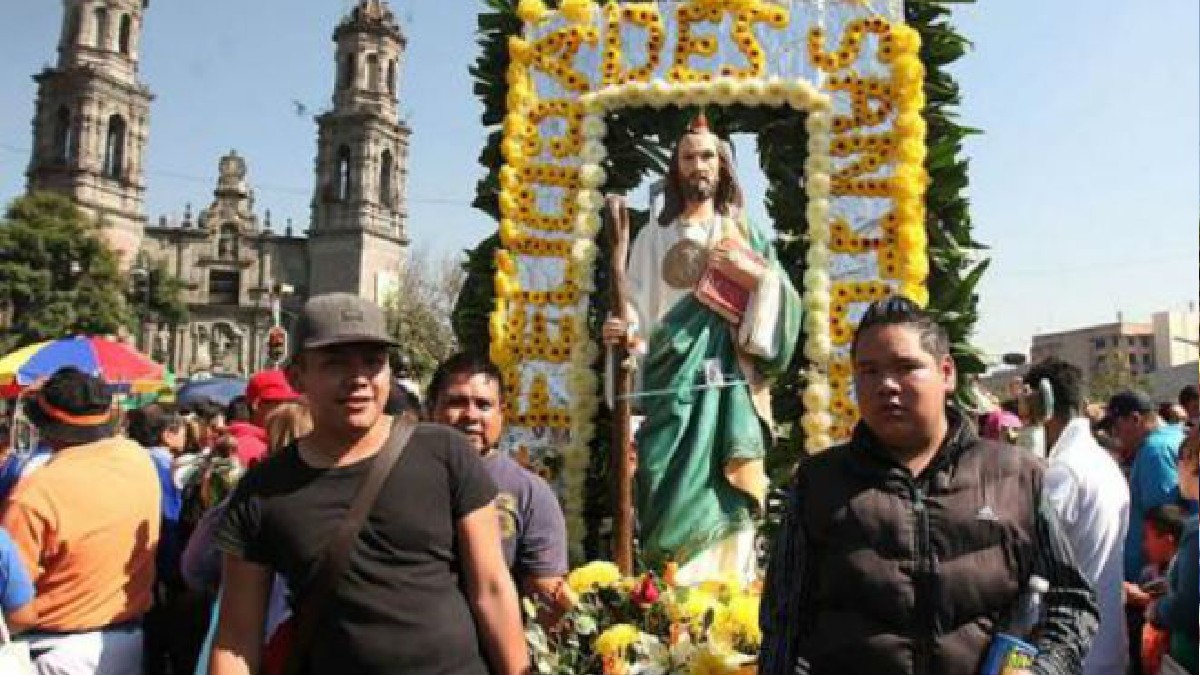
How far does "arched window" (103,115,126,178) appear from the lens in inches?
2335

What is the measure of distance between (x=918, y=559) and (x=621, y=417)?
3455 mm

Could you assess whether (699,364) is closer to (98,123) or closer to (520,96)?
(520,96)

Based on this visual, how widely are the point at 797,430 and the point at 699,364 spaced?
113cm

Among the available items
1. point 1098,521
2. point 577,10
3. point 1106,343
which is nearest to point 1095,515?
point 1098,521

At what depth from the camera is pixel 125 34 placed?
60.2m

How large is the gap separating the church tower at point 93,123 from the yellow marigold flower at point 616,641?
59648mm

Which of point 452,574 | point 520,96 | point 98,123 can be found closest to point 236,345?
point 98,123

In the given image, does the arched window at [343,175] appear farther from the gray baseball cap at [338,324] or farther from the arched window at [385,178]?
the gray baseball cap at [338,324]

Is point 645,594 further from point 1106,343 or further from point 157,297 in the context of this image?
point 1106,343

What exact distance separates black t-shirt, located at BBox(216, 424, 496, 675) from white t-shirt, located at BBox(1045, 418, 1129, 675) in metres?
2.61

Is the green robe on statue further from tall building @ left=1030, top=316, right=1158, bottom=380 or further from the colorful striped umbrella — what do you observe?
tall building @ left=1030, top=316, right=1158, bottom=380

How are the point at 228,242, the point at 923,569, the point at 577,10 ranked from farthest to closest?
the point at 228,242 → the point at 577,10 → the point at 923,569

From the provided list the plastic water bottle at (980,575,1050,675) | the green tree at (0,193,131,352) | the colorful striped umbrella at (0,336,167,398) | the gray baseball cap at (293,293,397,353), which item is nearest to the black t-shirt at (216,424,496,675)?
the gray baseball cap at (293,293,397,353)

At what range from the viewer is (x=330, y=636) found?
2463mm
